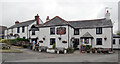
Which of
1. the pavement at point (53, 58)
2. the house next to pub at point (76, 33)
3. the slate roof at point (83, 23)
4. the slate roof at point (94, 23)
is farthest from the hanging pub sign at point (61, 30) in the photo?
the pavement at point (53, 58)

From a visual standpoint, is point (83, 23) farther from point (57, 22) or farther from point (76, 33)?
point (57, 22)

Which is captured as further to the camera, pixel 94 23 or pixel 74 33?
pixel 74 33

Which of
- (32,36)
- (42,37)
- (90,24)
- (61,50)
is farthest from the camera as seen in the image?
(32,36)

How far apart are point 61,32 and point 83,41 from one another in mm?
5977

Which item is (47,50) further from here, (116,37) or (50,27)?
(116,37)

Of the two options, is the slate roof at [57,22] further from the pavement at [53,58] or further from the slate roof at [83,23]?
the pavement at [53,58]

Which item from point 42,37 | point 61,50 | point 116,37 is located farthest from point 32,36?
point 116,37

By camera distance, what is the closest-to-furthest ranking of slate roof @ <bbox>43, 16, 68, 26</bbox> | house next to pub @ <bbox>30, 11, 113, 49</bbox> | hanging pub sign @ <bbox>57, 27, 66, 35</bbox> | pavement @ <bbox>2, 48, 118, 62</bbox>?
1. pavement @ <bbox>2, 48, 118, 62</bbox>
2. hanging pub sign @ <bbox>57, 27, 66, 35</bbox>
3. house next to pub @ <bbox>30, 11, 113, 49</bbox>
4. slate roof @ <bbox>43, 16, 68, 26</bbox>

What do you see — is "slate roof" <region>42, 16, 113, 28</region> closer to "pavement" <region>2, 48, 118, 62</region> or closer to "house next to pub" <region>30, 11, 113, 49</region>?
"house next to pub" <region>30, 11, 113, 49</region>

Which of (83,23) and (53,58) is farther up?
(83,23)

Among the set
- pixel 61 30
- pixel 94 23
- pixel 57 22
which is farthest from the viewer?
pixel 94 23

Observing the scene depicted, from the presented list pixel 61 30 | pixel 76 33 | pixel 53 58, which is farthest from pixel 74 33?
pixel 53 58

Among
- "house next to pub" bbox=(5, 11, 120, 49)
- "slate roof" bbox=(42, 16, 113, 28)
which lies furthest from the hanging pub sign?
"slate roof" bbox=(42, 16, 113, 28)

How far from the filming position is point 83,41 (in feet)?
74.0
